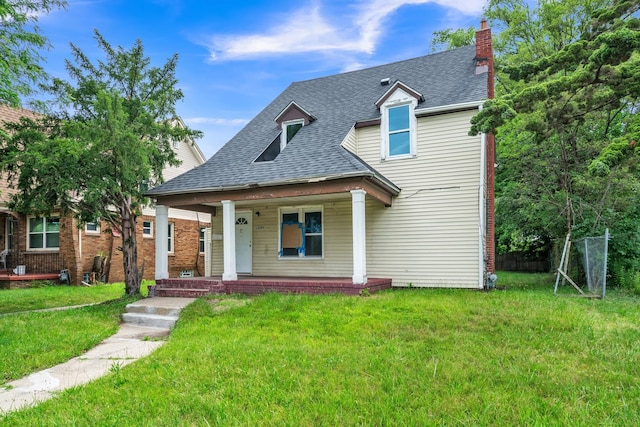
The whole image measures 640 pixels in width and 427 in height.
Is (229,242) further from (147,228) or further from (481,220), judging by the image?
(147,228)

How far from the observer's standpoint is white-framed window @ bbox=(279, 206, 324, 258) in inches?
469

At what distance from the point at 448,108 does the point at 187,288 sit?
26.7 feet

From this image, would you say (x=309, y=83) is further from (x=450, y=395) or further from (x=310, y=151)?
(x=450, y=395)

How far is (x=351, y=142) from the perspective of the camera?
11.4 metres

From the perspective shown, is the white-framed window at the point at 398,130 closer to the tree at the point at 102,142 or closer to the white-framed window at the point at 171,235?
the tree at the point at 102,142

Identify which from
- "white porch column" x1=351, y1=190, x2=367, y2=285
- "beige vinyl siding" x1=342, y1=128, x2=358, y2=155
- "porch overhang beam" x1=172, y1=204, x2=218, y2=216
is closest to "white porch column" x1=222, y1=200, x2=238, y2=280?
"porch overhang beam" x1=172, y1=204, x2=218, y2=216

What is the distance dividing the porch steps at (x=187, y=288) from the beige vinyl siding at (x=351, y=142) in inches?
197

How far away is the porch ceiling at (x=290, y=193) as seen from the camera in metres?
9.13

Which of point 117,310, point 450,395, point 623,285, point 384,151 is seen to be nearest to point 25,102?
point 117,310

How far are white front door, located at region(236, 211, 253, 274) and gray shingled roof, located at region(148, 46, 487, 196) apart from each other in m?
1.96

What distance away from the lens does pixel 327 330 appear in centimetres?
611

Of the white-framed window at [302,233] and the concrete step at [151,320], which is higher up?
the white-framed window at [302,233]

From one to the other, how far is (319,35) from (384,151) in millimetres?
4861

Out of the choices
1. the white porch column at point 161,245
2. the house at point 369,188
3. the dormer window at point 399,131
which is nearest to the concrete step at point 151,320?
the house at point 369,188
